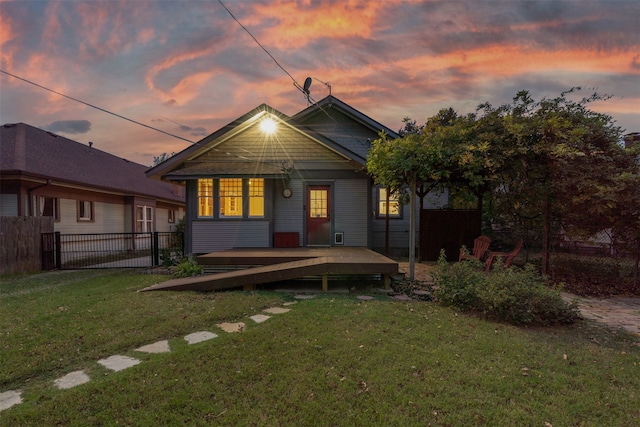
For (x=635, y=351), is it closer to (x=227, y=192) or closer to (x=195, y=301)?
(x=195, y=301)

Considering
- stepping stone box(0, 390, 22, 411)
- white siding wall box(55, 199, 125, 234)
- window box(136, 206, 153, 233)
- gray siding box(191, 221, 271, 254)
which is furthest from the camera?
window box(136, 206, 153, 233)

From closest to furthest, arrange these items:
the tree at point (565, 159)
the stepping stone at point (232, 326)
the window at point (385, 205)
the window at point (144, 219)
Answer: the stepping stone at point (232, 326) < the tree at point (565, 159) < the window at point (385, 205) < the window at point (144, 219)

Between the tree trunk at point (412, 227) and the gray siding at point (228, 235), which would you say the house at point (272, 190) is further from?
the tree trunk at point (412, 227)

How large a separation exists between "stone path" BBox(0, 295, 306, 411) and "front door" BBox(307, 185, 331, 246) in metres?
5.98

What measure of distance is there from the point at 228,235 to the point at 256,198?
1.54 meters

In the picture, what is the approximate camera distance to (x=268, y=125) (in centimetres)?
1098

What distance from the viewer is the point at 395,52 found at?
909 cm

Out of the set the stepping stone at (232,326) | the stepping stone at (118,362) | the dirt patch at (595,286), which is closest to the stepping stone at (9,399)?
the stepping stone at (118,362)

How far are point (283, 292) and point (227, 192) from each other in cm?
509

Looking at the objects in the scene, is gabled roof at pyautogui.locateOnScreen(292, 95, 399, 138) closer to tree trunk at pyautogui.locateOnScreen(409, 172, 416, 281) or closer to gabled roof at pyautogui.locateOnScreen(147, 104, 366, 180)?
gabled roof at pyautogui.locateOnScreen(147, 104, 366, 180)

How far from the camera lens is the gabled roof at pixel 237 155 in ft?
33.1

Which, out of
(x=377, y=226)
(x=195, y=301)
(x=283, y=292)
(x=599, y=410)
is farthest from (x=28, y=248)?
(x=599, y=410)

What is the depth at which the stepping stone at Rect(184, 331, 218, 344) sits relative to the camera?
4.11 metres

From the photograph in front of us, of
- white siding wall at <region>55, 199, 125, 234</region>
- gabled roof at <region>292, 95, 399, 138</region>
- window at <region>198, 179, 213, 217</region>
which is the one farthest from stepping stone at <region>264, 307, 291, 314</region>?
white siding wall at <region>55, 199, 125, 234</region>
